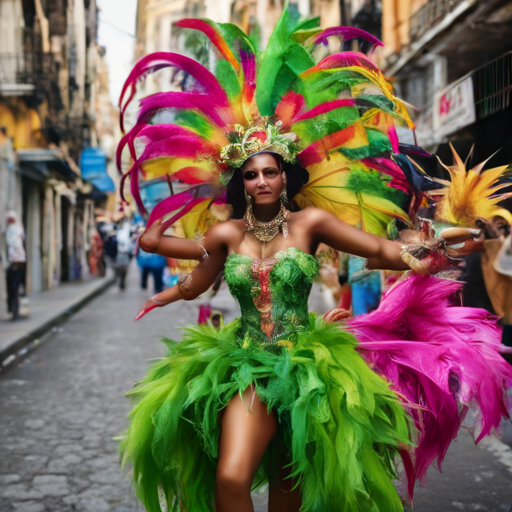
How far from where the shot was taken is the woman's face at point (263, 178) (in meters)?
3.01

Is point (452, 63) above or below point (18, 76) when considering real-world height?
above

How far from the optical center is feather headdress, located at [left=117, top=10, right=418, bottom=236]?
315 cm

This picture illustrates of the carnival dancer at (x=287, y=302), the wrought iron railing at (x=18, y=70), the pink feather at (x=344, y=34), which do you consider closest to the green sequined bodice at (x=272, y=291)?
the carnival dancer at (x=287, y=302)

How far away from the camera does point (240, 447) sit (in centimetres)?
253

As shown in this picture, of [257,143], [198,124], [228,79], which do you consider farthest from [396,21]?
[257,143]

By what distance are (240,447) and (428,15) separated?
1937 centimetres

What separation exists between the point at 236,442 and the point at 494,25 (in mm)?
14667

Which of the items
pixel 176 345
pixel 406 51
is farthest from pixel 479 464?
pixel 406 51

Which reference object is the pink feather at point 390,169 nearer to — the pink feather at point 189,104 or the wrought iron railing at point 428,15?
the pink feather at point 189,104

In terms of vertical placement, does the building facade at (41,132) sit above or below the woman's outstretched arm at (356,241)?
above

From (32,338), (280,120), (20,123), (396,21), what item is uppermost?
(396,21)

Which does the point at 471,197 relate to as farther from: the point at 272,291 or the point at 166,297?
the point at 166,297

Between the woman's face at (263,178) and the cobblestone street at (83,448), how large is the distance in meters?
2.09

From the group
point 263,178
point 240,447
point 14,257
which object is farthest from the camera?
point 14,257
